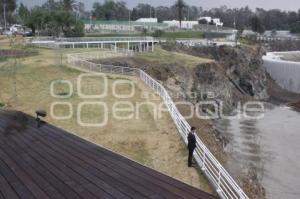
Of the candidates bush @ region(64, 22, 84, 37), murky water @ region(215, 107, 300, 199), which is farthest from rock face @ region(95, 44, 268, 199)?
bush @ region(64, 22, 84, 37)

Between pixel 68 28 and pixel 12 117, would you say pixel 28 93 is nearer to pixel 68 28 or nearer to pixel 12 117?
pixel 12 117

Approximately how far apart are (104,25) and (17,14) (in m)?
26.9

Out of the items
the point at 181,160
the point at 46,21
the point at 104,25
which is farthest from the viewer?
the point at 104,25

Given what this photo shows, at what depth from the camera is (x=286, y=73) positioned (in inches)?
3410

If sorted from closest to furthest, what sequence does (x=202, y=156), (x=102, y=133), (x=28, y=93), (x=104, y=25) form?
(x=202, y=156) → (x=102, y=133) → (x=28, y=93) → (x=104, y=25)

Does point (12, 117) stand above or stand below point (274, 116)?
above

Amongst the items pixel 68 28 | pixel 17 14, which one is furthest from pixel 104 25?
pixel 68 28

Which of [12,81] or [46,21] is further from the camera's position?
[46,21]

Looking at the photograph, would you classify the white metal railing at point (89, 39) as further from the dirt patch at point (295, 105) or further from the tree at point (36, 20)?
the dirt patch at point (295, 105)

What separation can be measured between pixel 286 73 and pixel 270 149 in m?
54.4

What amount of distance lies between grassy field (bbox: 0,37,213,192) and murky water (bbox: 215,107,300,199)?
17.6 feet

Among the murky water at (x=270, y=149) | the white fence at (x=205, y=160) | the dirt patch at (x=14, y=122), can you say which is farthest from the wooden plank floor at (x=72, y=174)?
the murky water at (x=270, y=149)

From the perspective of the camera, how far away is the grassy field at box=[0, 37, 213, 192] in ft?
59.3

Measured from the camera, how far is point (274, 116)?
54.9 m
